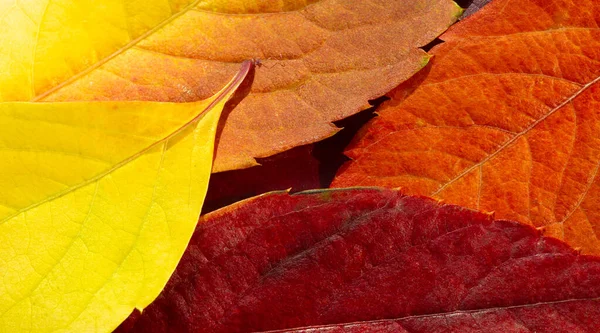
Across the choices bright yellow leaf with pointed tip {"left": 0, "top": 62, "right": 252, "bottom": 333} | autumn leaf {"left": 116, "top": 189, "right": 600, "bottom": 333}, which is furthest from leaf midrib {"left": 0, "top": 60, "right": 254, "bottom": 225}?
autumn leaf {"left": 116, "top": 189, "right": 600, "bottom": 333}

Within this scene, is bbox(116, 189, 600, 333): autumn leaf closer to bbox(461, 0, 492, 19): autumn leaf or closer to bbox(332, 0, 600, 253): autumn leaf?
bbox(332, 0, 600, 253): autumn leaf

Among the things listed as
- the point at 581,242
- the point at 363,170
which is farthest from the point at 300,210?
the point at 581,242

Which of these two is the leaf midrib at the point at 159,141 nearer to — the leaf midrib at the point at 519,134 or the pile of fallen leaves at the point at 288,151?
the pile of fallen leaves at the point at 288,151

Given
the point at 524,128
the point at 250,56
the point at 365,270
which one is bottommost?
the point at 365,270

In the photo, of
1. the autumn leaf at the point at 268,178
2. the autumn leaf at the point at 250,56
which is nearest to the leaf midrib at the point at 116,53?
the autumn leaf at the point at 250,56

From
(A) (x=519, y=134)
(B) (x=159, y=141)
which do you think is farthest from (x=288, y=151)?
(A) (x=519, y=134)

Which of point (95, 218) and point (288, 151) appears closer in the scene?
point (95, 218)

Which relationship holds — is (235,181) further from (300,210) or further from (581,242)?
(581,242)

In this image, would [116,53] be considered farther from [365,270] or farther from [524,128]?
[524,128]
